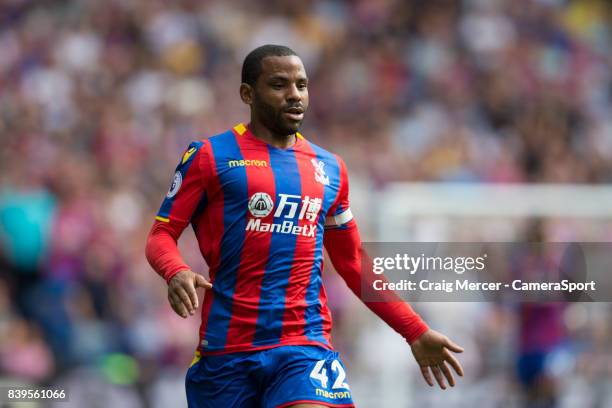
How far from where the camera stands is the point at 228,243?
5.50 meters

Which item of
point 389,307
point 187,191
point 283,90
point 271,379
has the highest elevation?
point 283,90

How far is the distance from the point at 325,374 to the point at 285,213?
0.76 meters

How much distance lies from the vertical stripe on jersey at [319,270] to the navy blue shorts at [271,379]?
0.11 metres

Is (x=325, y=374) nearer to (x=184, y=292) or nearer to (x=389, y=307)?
(x=389, y=307)

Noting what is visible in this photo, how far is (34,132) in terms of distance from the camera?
1288 centimetres

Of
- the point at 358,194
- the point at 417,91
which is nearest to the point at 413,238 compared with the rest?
the point at 358,194

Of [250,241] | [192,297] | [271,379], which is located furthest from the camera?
[250,241]

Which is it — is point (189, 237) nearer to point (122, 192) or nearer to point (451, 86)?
point (122, 192)

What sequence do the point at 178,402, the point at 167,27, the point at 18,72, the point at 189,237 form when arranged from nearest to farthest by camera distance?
the point at 178,402 < the point at 189,237 < the point at 18,72 < the point at 167,27

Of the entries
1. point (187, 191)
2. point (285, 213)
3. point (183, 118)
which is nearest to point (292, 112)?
point (285, 213)

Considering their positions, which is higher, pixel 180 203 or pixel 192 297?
pixel 180 203

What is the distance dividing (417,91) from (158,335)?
5332mm

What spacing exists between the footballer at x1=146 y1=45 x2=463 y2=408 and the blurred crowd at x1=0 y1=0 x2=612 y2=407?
17.1 ft

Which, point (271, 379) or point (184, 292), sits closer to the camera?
point (184, 292)
